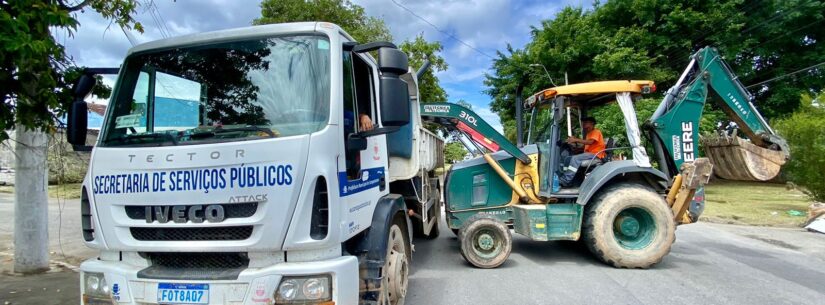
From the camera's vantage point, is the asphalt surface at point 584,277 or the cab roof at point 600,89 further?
the cab roof at point 600,89

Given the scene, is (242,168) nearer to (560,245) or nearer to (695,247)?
(560,245)

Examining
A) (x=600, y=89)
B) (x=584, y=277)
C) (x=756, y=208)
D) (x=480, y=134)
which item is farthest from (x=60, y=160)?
(x=756, y=208)

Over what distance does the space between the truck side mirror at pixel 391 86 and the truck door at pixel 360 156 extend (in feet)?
1.12

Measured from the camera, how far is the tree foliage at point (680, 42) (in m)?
20.4

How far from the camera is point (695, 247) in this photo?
8.00m

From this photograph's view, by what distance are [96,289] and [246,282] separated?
113 cm

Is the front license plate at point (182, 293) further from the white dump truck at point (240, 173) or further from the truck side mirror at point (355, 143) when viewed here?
the truck side mirror at point (355, 143)

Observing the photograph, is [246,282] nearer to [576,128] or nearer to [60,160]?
[60,160]

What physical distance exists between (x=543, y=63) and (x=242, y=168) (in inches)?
821

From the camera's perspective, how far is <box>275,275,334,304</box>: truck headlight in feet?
9.49

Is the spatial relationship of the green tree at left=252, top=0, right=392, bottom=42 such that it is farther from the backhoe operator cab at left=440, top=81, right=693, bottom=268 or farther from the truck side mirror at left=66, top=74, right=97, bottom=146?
the truck side mirror at left=66, top=74, right=97, bottom=146

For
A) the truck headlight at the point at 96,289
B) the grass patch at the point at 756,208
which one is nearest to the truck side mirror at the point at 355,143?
the truck headlight at the point at 96,289

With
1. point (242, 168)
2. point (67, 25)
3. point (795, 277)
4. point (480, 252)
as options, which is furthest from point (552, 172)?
point (67, 25)

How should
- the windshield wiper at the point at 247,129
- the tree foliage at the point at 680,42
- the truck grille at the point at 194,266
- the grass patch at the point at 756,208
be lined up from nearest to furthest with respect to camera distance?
1. the truck grille at the point at 194,266
2. the windshield wiper at the point at 247,129
3. the grass patch at the point at 756,208
4. the tree foliage at the point at 680,42
